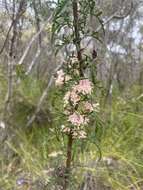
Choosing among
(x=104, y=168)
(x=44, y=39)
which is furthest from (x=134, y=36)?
(x=104, y=168)

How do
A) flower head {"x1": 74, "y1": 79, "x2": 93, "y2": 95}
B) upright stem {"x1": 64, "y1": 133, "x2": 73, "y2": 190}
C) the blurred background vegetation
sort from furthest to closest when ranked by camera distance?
the blurred background vegetation
upright stem {"x1": 64, "y1": 133, "x2": 73, "y2": 190}
flower head {"x1": 74, "y1": 79, "x2": 93, "y2": 95}

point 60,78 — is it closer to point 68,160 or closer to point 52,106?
point 68,160

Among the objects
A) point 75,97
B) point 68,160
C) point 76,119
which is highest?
point 75,97

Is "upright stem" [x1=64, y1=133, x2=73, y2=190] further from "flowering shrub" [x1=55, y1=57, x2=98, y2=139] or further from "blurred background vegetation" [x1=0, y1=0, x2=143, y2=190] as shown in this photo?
"blurred background vegetation" [x1=0, y1=0, x2=143, y2=190]

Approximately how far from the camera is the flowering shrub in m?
2.74

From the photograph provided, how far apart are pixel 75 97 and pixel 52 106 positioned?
125 cm

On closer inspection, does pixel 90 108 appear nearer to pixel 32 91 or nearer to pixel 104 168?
pixel 104 168

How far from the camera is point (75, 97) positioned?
2.76 metres

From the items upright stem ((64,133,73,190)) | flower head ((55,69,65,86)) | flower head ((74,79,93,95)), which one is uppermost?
flower head ((55,69,65,86))

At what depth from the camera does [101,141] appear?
4801 mm

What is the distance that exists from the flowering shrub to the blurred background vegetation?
0.59 metres

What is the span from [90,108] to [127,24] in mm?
3040

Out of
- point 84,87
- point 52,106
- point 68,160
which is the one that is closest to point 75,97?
point 84,87

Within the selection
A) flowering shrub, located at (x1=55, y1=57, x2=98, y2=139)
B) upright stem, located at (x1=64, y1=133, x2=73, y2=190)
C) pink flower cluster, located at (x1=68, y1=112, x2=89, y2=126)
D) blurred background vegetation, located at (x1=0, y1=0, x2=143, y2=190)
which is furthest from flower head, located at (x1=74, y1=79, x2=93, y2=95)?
blurred background vegetation, located at (x1=0, y1=0, x2=143, y2=190)
